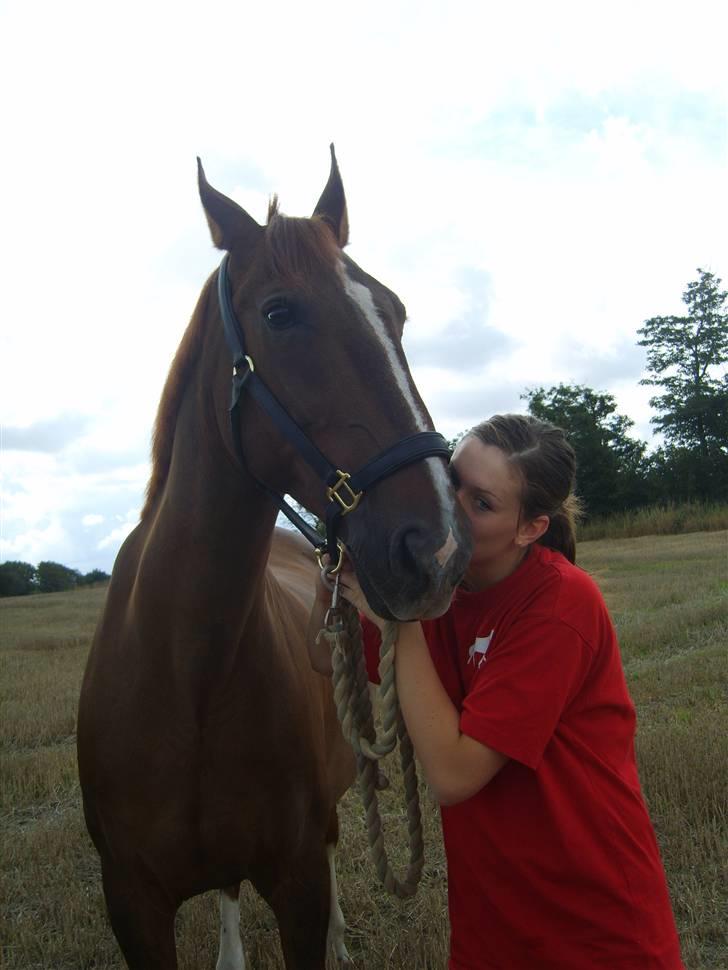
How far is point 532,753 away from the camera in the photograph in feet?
5.36

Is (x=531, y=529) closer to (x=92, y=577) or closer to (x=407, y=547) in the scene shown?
(x=407, y=547)

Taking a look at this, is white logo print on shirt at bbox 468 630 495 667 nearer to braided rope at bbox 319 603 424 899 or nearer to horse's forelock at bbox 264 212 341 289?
braided rope at bbox 319 603 424 899

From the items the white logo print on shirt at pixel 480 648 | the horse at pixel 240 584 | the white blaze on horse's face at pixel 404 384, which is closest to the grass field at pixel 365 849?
the horse at pixel 240 584

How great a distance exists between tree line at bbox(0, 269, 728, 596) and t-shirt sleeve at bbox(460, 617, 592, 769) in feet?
114

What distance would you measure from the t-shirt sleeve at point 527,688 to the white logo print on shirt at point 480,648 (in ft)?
0.27

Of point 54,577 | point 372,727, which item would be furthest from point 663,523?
point 54,577

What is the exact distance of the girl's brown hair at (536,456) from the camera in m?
1.87

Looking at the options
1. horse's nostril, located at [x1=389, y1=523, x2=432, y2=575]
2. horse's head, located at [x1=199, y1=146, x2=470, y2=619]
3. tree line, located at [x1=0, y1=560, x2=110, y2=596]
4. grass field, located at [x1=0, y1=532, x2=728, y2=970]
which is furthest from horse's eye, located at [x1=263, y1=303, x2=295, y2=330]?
tree line, located at [x1=0, y1=560, x2=110, y2=596]

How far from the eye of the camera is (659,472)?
38.8 m

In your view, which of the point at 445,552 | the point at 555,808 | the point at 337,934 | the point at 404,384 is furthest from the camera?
the point at 337,934

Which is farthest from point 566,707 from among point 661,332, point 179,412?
point 661,332

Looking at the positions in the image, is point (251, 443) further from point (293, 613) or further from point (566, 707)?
point (293, 613)

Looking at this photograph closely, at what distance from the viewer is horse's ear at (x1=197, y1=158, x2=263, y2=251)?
223 centimetres

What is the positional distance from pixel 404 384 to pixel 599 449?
124 ft
